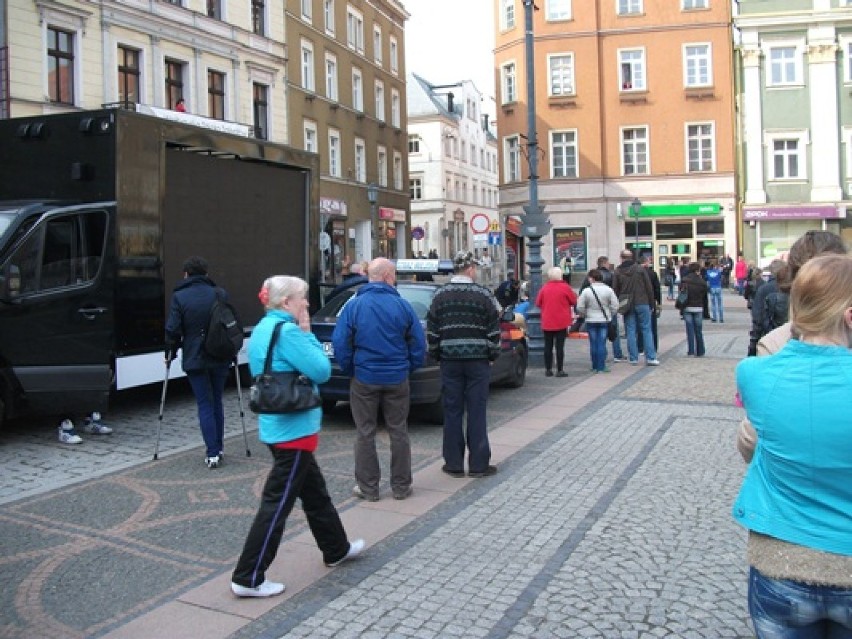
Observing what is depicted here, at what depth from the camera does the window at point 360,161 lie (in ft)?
133

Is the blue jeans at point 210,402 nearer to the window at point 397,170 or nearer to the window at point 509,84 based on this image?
the window at point 509,84

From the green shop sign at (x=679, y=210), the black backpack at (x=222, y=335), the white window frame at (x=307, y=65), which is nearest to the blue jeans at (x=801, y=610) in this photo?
the black backpack at (x=222, y=335)

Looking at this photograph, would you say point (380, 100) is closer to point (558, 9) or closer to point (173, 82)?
point (558, 9)

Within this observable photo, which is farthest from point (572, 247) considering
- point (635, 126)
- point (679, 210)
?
point (635, 126)

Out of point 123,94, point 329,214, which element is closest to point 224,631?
point 123,94

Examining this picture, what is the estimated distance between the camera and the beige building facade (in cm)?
4034

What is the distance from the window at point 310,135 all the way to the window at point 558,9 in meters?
14.1

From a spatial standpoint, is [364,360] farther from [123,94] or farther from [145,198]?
[123,94]

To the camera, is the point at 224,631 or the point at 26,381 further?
the point at 26,381

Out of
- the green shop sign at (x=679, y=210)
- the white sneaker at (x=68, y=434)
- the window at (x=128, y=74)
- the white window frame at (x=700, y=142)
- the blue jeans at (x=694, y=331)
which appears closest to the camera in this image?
the white sneaker at (x=68, y=434)

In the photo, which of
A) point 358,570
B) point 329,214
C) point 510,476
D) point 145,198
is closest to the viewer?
point 358,570

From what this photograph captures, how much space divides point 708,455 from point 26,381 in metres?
6.47

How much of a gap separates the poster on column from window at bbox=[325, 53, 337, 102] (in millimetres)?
12694

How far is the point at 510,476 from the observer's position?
7.03m
